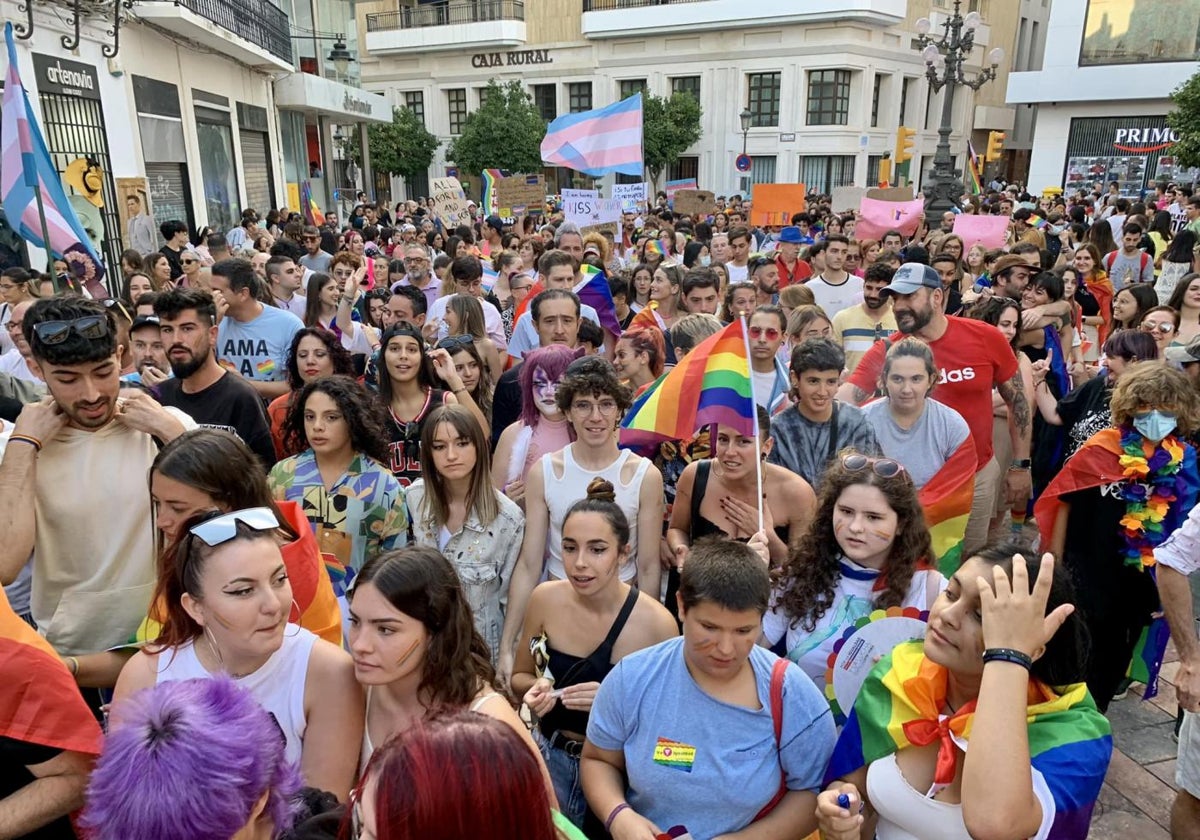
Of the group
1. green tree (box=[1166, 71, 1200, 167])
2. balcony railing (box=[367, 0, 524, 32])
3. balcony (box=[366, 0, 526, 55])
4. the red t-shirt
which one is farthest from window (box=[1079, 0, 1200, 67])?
the red t-shirt

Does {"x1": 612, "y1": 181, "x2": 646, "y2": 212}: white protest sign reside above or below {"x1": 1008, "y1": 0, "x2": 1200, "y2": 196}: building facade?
below

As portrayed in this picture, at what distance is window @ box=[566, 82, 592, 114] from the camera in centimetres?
4250

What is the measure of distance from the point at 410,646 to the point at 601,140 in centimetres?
1054

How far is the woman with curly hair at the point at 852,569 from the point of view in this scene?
275 cm

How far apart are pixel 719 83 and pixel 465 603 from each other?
134ft

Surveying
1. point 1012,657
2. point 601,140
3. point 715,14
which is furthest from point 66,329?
point 715,14

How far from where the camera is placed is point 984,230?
10117 millimetres

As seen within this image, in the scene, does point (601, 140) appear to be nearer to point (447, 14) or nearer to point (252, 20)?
point (252, 20)

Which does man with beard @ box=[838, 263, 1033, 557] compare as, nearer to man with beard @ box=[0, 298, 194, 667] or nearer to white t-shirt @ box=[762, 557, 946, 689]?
white t-shirt @ box=[762, 557, 946, 689]

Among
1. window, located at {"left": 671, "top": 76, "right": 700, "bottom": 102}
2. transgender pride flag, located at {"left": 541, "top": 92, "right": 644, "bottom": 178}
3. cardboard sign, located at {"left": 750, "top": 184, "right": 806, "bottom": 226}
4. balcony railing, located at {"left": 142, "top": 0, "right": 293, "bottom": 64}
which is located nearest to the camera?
transgender pride flag, located at {"left": 541, "top": 92, "right": 644, "bottom": 178}

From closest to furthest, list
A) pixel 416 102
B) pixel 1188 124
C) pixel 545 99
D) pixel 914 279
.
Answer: pixel 914 279, pixel 1188 124, pixel 545 99, pixel 416 102

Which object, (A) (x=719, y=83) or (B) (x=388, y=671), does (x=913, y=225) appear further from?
(A) (x=719, y=83)

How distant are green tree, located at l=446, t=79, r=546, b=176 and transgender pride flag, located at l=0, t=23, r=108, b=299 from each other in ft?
110

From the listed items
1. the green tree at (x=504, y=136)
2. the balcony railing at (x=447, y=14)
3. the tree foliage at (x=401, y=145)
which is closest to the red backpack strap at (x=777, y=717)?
the green tree at (x=504, y=136)
